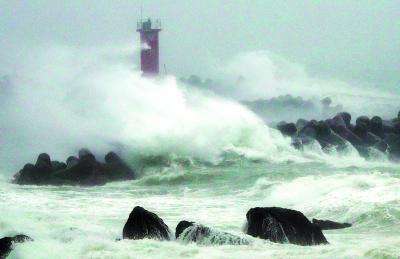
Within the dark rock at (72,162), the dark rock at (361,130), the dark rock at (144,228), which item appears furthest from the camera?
the dark rock at (361,130)

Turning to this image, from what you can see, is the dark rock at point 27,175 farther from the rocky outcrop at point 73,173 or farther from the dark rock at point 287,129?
the dark rock at point 287,129

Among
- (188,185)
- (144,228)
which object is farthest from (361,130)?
(144,228)

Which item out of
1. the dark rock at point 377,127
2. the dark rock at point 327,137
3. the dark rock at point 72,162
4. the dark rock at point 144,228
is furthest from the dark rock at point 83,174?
the dark rock at point 377,127

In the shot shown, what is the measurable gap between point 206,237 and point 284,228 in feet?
2.99

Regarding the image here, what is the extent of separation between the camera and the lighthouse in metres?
35.6

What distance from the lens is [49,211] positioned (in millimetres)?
13125

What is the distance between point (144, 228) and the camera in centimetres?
948

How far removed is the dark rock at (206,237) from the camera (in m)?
8.98

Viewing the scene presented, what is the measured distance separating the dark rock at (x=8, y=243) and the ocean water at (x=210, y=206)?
0.29ft

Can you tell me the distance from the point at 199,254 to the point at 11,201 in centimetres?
714

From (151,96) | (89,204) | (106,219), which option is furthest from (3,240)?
(151,96)

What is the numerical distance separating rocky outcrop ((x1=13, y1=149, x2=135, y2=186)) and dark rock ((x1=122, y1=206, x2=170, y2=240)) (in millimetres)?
8775

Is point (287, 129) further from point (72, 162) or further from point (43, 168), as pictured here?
point (43, 168)

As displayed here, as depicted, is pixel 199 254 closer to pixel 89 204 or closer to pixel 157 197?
pixel 89 204
